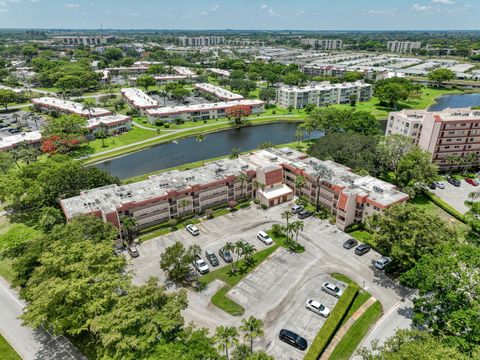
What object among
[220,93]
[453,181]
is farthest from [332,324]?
[220,93]

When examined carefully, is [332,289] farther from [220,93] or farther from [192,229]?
[220,93]

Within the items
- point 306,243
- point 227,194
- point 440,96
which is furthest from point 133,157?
point 440,96

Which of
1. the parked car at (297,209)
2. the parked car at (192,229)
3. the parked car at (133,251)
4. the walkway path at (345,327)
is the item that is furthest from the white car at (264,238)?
the parked car at (133,251)

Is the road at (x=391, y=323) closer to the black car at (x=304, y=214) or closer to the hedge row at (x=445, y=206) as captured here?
the black car at (x=304, y=214)

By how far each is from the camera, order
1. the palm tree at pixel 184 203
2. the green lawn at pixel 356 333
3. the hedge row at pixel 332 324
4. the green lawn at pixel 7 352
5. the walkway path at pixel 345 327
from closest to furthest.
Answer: the green lawn at pixel 7 352
the hedge row at pixel 332 324
the green lawn at pixel 356 333
the walkway path at pixel 345 327
the palm tree at pixel 184 203

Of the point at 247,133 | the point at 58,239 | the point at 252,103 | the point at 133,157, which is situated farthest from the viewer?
the point at 252,103

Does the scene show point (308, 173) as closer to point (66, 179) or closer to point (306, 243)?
point (306, 243)

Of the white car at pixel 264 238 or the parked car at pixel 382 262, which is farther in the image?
the white car at pixel 264 238
